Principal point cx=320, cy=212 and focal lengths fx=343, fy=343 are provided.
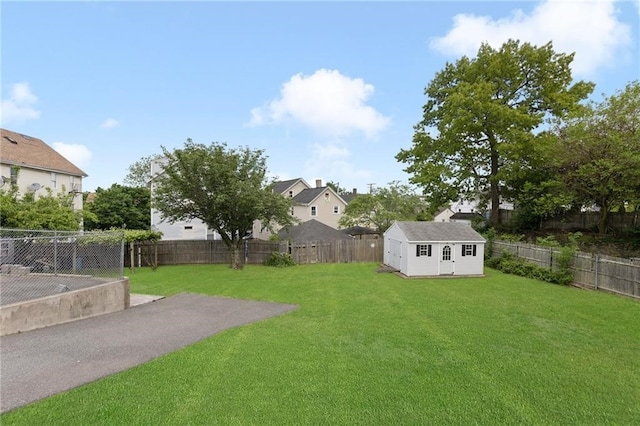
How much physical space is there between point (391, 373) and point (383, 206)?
79.4 feet

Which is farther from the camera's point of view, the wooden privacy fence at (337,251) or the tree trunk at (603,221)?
the wooden privacy fence at (337,251)

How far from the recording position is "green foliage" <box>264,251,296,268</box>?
67.3 feet

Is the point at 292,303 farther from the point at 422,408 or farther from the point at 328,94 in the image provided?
the point at 328,94

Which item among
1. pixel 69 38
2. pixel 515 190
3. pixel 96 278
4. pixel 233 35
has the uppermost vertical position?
pixel 233 35

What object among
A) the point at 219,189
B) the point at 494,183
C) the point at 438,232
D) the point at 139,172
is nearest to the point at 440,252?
the point at 438,232

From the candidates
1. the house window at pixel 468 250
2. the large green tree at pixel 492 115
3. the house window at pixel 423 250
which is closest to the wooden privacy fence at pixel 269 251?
the house window at pixel 423 250

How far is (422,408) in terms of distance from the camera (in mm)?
4547

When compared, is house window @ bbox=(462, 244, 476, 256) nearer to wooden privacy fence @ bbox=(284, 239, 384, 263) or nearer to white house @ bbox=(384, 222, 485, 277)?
white house @ bbox=(384, 222, 485, 277)

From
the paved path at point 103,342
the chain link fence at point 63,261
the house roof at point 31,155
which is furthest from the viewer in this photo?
the house roof at point 31,155

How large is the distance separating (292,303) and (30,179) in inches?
1031

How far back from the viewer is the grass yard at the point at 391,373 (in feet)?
14.4

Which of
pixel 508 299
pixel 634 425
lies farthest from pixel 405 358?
pixel 508 299

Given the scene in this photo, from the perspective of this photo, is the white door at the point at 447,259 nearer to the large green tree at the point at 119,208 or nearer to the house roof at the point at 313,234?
the house roof at the point at 313,234

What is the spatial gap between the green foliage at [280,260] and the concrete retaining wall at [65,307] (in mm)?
10786
